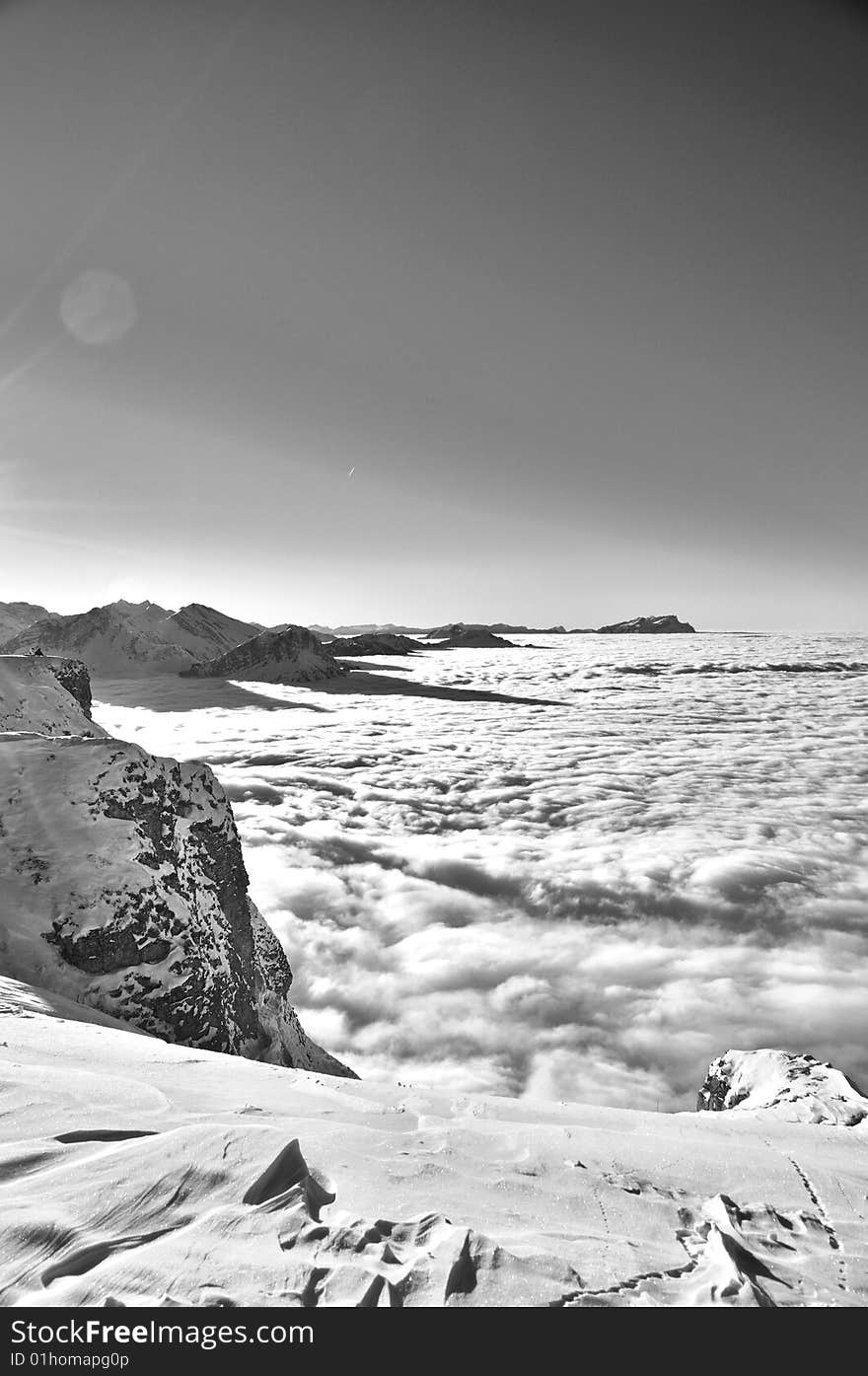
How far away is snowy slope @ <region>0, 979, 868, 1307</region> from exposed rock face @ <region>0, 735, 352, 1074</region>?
4.89 feet

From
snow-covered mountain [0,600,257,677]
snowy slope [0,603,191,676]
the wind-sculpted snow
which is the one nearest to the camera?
the wind-sculpted snow

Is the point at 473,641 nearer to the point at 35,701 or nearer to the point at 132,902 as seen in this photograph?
→ the point at 35,701

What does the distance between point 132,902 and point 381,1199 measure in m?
3.72

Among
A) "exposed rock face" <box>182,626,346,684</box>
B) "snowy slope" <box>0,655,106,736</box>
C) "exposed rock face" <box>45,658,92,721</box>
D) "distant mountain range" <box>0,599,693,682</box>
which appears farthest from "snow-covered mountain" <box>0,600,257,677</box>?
"snowy slope" <box>0,655,106,736</box>

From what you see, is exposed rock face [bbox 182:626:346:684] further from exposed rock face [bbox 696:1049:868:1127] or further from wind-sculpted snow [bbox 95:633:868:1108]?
exposed rock face [bbox 696:1049:868:1127]

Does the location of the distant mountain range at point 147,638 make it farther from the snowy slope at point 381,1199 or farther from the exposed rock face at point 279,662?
the snowy slope at point 381,1199

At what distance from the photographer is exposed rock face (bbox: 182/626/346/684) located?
5038 centimetres

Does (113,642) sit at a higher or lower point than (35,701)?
higher

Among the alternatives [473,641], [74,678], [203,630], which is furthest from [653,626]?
[74,678]

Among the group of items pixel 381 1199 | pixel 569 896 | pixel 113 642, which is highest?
pixel 113 642

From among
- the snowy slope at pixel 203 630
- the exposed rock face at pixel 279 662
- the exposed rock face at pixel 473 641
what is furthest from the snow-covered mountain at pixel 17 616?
the exposed rock face at pixel 473 641

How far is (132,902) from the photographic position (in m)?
5.11

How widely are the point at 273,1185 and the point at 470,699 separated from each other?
3264 cm

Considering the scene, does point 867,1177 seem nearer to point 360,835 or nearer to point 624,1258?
point 624,1258
